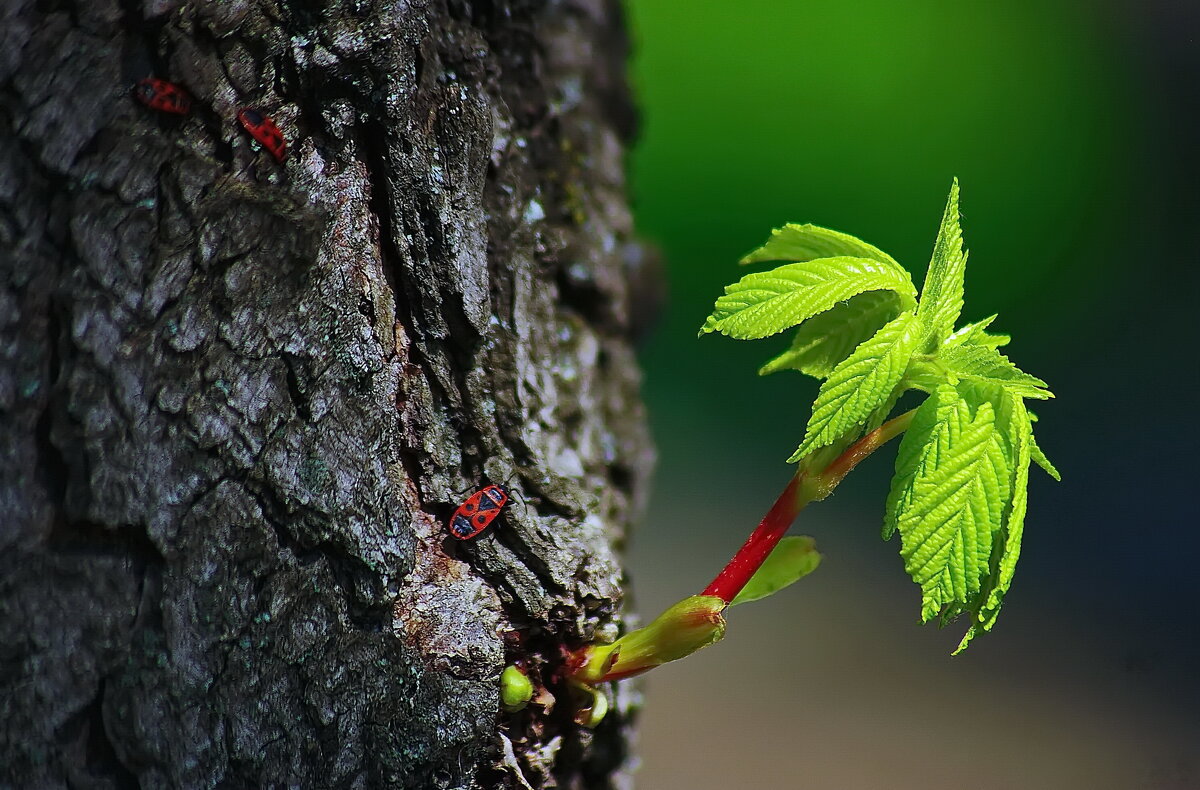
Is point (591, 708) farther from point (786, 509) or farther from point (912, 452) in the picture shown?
point (912, 452)

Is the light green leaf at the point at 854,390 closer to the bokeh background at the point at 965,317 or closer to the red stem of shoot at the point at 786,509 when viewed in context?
the red stem of shoot at the point at 786,509

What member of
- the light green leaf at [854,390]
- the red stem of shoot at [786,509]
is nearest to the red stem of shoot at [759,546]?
the red stem of shoot at [786,509]

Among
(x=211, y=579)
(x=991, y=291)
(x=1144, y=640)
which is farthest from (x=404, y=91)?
(x=991, y=291)

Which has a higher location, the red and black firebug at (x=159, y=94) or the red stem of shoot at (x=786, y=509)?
the red and black firebug at (x=159, y=94)

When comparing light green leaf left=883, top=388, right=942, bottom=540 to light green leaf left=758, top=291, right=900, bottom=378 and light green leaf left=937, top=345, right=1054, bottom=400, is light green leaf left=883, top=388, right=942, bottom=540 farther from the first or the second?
light green leaf left=758, top=291, right=900, bottom=378

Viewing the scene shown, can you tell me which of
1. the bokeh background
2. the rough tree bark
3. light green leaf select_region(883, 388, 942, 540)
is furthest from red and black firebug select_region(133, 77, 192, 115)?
the bokeh background

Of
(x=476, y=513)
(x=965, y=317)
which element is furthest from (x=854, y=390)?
(x=965, y=317)
